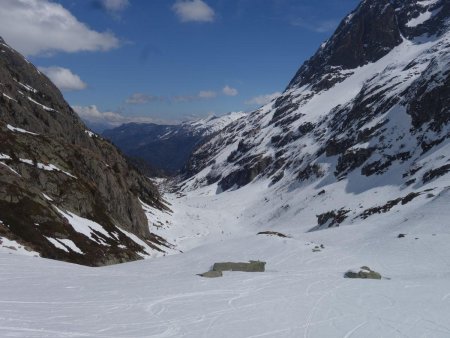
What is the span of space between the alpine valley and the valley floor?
10 centimetres

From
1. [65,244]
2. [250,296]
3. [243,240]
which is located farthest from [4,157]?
[250,296]

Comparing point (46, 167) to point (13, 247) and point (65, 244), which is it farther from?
point (13, 247)

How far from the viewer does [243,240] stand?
45.0 m

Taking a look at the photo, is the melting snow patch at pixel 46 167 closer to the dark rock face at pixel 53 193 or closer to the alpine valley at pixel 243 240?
the dark rock face at pixel 53 193

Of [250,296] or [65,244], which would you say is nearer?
[250,296]

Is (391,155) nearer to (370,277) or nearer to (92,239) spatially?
(92,239)

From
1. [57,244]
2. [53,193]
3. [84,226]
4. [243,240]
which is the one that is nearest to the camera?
[57,244]

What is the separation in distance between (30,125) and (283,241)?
7266 centimetres

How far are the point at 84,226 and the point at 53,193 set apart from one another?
25.0 ft

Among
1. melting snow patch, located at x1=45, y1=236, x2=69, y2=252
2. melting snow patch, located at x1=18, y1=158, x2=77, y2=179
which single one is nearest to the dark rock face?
melting snow patch, located at x1=18, y1=158, x2=77, y2=179

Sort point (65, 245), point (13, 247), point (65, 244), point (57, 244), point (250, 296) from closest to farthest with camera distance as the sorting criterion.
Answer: point (250, 296)
point (13, 247)
point (57, 244)
point (65, 245)
point (65, 244)

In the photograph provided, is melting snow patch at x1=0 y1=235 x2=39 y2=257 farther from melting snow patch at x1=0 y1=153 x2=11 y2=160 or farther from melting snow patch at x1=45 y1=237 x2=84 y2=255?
melting snow patch at x1=0 y1=153 x2=11 y2=160

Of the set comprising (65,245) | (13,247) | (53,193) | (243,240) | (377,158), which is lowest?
(243,240)

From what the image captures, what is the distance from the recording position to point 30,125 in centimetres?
9338
